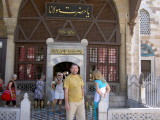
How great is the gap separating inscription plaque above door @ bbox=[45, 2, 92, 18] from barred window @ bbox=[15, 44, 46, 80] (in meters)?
1.71

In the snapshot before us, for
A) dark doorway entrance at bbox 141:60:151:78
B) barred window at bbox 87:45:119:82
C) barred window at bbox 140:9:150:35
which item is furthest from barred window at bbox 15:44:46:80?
barred window at bbox 140:9:150:35

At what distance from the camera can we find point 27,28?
1027 cm

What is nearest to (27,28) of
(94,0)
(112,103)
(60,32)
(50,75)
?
(60,32)

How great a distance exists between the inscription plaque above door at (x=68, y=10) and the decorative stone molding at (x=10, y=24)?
159 cm

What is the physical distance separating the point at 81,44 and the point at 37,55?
85.3 inches

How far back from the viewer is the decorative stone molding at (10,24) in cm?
999

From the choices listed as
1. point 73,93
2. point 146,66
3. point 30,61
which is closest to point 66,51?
point 30,61

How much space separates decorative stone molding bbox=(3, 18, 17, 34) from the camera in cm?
999

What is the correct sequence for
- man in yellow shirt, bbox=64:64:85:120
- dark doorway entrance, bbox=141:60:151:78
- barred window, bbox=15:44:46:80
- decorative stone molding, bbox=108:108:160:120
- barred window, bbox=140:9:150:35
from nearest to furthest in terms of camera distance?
1. man in yellow shirt, bbox=64:64:85:120
2. decorative stone molding, bbox=108:108:160:120
3. barred window, bbox=15:44:46:80
4. dark doorway entrance, bbox=141:60:151:78
5. barred window, bbox=140:9:150:35

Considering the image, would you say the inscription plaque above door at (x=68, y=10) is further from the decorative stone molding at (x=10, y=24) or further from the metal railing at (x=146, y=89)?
the metal railing at (x=146, y=89)

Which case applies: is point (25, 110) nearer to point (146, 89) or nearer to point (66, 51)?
point (66, 51)

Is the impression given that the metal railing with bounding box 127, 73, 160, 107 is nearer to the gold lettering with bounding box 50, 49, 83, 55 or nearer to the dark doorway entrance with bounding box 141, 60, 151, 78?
the gold lettering with bounding box 50, 49, 83, 55

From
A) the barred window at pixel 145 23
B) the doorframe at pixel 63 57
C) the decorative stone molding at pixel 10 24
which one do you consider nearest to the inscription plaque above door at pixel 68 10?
the doorframe at pixel 63 57

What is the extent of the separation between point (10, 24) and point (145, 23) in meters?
9.92
